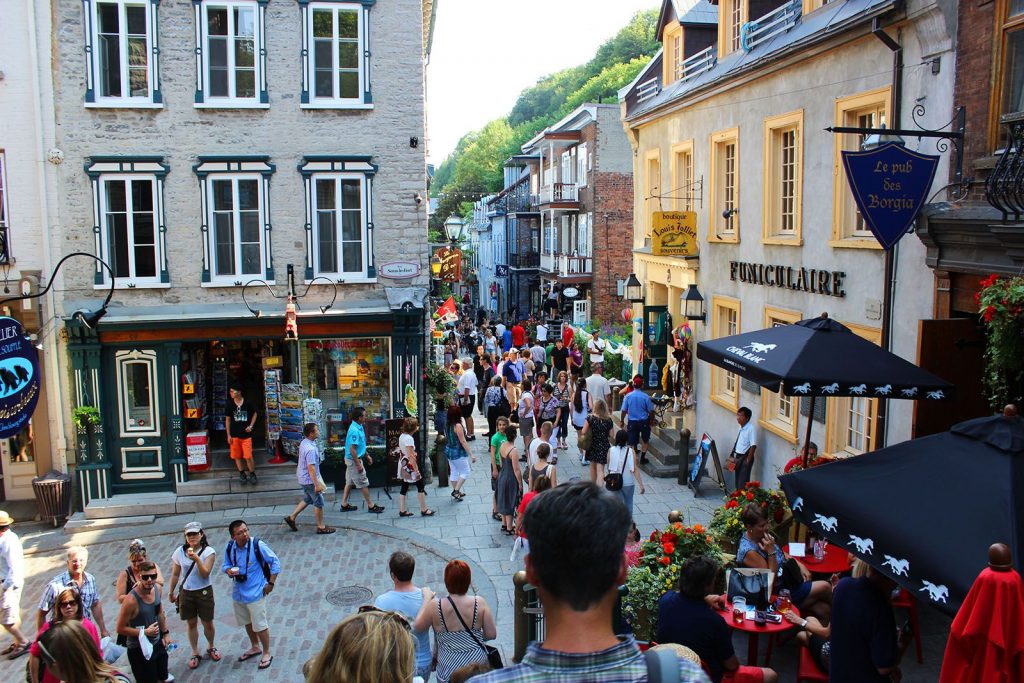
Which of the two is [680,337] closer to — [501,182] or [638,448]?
[638,448]

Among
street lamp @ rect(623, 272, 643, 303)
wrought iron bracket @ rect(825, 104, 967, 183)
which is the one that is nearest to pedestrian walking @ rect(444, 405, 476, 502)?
street lamp @ rect(623, 272, 643, 303)

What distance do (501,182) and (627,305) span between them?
1935 inches

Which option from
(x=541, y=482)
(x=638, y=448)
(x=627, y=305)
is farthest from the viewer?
(x=627, y=305)

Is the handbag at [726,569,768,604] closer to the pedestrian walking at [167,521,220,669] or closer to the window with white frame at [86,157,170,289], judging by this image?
the pedestrian walking at [167,521,220,669]

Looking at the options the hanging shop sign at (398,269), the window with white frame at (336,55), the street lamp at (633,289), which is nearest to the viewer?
the window with white frame at (336,55)

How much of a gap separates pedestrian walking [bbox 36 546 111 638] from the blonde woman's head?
473 centimetres

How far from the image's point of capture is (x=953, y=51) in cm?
952

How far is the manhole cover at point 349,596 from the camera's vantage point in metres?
11.3

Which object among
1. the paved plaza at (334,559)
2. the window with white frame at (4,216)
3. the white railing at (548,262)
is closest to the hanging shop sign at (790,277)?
the paved plaza at (334,559)

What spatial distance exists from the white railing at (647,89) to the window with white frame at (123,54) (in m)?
11.4

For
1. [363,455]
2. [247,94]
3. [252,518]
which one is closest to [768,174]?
[363,455]

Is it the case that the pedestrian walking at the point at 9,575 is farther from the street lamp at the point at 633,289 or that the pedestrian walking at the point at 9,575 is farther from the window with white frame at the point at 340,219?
the street lamp at the point at 633,289

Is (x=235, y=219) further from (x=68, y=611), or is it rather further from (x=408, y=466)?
(x=68, y=611)

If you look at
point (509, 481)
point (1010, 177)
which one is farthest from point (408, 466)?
point (1010, 177)
